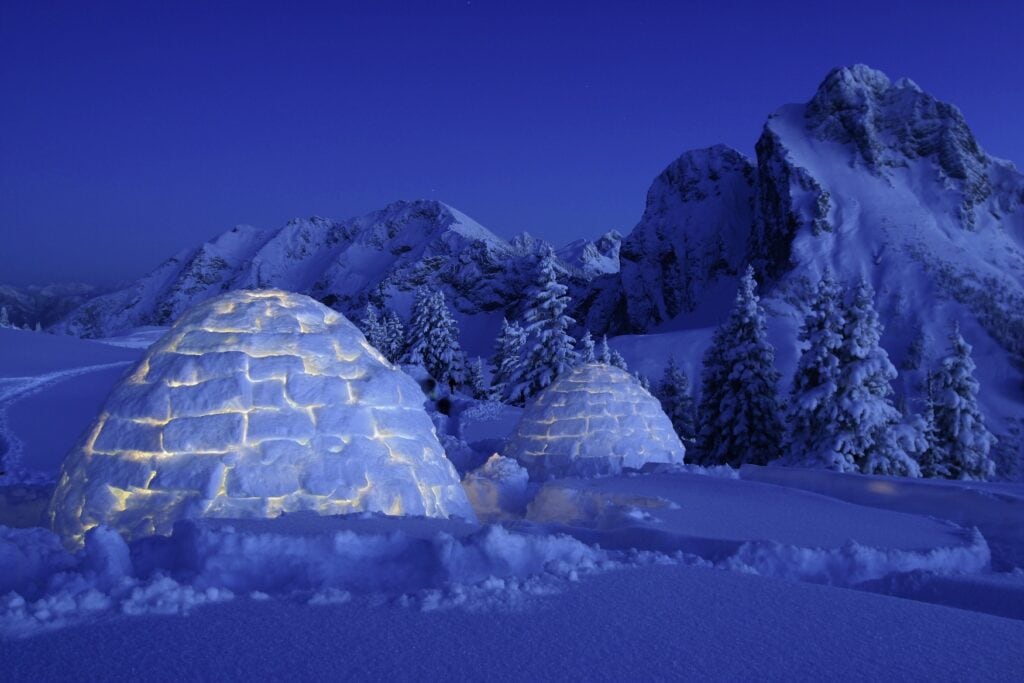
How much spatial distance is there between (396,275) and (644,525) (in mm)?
124160

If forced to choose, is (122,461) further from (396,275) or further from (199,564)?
(396,275)

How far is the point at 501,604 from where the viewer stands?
2.65 meters

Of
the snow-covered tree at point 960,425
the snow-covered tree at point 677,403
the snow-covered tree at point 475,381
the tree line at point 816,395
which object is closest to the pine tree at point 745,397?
the tree line at point 816,395

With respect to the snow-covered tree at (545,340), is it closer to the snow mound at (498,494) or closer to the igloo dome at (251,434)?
the snow mound at (498,494)

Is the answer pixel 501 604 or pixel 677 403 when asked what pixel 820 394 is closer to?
pixel 677 403

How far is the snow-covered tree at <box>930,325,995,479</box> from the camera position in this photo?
20766 millimetres

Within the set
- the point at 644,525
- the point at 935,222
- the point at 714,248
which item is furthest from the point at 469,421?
the point at 714,248

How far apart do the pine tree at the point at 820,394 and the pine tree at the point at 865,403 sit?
155 millimetres

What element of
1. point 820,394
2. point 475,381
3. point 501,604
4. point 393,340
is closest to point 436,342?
point 475,381

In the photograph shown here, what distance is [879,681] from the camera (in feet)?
6.88

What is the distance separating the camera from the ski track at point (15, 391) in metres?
12.7

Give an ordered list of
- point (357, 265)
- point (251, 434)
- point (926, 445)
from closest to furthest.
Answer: point (251, 434), point (926, 445), point (357, 265)

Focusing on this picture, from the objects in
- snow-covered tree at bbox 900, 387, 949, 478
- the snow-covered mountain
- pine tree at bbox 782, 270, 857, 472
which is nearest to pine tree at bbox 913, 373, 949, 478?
snow-covered tree at bbox 900, 387, 949, 478

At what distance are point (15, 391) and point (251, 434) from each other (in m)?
20.4
